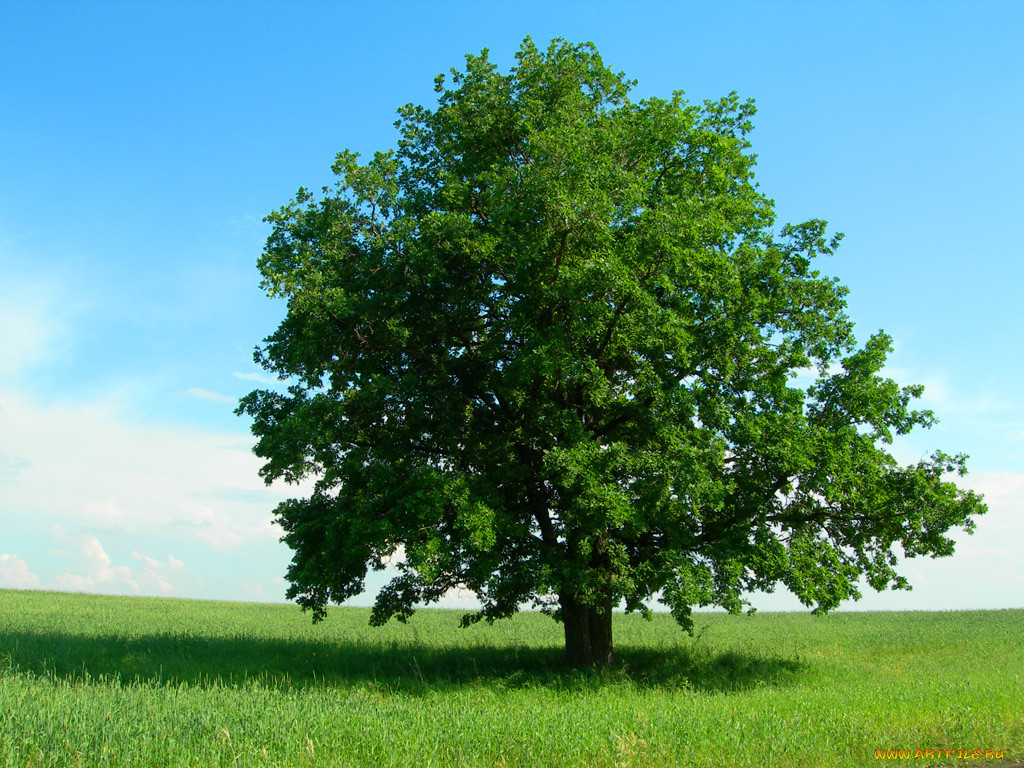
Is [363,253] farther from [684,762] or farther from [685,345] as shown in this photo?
[684,762]

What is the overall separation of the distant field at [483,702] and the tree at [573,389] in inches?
89.3

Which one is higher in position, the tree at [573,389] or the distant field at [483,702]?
the tree at [573,389]

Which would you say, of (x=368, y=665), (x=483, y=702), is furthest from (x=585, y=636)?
(x=368, y=665)

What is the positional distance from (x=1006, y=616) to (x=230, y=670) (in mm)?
48937

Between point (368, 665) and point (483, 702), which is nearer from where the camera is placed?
point (483, 702)

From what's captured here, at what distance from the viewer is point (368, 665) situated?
785 inches

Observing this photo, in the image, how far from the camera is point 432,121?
20.9 m

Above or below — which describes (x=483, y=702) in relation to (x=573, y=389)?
below

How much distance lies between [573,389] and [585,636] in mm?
6959

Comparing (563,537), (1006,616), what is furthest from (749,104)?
(1006,616)

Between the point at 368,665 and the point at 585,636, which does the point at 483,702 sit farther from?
the point at 368,665

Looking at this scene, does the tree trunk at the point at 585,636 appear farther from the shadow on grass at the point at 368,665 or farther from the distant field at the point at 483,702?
the distant field at the point at 483,702

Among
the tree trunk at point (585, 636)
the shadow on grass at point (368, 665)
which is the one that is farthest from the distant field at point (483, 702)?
the tree trunk at point (585, 636)

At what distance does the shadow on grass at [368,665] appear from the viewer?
17.3m
